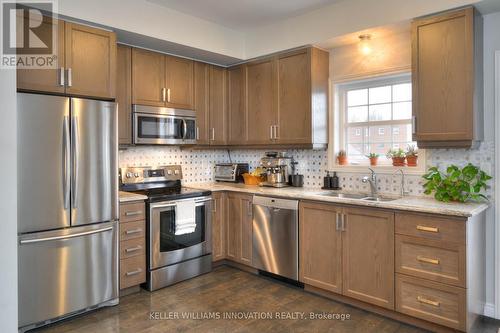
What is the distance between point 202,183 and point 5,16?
8.67ft

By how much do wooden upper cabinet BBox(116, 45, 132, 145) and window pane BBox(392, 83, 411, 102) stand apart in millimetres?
2613

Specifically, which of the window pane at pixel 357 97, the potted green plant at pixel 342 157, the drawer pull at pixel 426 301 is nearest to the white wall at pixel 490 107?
the drawer pull at pixel 426 301

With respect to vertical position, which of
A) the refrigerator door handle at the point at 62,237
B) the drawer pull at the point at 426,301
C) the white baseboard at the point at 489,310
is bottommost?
the white baseboard at the point at 489,310

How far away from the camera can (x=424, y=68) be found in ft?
9.23

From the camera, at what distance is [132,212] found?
10.6 ft

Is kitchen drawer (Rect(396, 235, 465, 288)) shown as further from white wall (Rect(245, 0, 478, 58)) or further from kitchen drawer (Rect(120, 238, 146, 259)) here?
kitchen drawer (Rect(120, 238, 146, 259))

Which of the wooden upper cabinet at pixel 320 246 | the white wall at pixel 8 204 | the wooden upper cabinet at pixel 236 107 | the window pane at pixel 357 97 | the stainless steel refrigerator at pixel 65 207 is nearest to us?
the white wall at pixel 8 204

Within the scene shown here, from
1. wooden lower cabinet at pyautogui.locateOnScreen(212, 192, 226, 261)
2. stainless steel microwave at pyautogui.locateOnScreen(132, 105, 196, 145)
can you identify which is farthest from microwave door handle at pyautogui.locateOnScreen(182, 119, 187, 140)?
wooden lower cabinet at pyautogui.locateOnScreen(212, 192, 226, 261)

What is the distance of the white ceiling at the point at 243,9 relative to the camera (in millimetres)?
3322

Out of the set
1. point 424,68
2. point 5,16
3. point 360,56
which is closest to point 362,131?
point 360,56

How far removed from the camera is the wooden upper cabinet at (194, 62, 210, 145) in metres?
4.12

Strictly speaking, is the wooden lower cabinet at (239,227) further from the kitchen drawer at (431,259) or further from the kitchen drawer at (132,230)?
the kitchen drawer at (431,259)

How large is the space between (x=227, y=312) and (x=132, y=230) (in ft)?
3.71

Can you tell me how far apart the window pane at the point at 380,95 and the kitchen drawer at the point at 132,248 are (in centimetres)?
268
